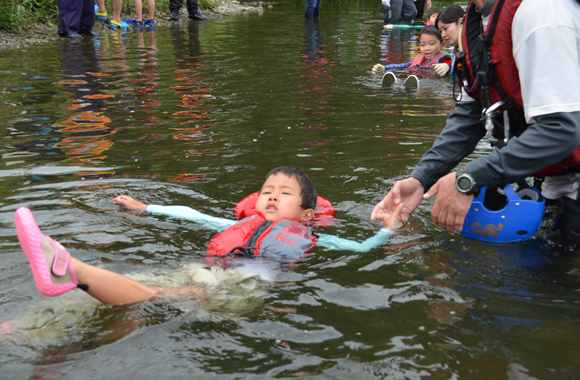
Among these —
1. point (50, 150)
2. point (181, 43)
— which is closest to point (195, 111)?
point (50, 150)

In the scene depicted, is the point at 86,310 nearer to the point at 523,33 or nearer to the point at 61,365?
the point at 61,365

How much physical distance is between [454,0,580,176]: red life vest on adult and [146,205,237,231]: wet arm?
6.36 feet

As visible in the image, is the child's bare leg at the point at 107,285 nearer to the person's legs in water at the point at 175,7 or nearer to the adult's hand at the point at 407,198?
the adult's hand at the point at 407,198

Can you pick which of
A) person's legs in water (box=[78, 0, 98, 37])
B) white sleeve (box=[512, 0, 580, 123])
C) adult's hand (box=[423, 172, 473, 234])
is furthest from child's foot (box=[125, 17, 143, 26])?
white sleeve (box=[512, 0, 580, 123])

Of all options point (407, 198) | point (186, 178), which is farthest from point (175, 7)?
point (407, 198)

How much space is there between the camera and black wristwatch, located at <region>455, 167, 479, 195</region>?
2.93m

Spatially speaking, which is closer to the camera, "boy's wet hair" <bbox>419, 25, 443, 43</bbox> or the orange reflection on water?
the orange reflection on water

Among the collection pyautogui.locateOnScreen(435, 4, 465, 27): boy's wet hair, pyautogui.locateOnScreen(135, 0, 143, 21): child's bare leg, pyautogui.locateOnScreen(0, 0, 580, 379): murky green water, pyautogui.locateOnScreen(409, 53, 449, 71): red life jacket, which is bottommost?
pyautogui.locateOnScreen(0, 0, 580, 379): murky green water

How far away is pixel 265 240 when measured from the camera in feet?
11.9

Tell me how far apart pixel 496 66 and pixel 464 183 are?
71 cm

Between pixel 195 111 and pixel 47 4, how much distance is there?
1002cm

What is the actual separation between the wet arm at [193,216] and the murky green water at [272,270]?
7cm

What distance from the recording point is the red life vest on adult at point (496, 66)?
2949 mm

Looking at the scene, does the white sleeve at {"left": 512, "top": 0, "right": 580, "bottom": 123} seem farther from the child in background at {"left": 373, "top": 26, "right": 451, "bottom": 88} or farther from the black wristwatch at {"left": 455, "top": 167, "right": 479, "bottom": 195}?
the child in background at {"left": 373, "top": 26, "right": 451, "bottom": 88}
